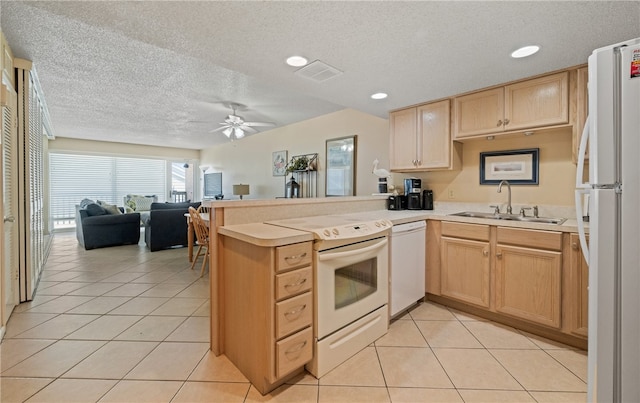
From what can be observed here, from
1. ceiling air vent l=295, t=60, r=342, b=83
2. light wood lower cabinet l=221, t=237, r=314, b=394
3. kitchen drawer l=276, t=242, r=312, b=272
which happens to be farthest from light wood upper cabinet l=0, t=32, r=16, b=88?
kitchen drawer l=276, t=242, r=312, b=272

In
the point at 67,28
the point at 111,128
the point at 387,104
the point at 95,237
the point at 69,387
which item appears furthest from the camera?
the point at 111,128

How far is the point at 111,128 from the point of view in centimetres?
586

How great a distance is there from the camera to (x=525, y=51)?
1900 millimetres

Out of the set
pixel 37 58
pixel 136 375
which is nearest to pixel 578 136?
pixel 136 375

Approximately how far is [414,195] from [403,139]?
A: 2.17ft

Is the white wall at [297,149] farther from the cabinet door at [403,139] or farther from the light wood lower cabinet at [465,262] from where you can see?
the light wood lower cabinet at [465,262]

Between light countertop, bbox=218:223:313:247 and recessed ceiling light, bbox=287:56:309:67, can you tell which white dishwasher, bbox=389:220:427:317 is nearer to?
light countertop, bbox=218:223:313:247

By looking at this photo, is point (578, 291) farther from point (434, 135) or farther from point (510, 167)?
point (434, 135)

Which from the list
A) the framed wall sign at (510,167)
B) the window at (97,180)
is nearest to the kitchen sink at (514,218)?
the framed wall sign at (510,167)

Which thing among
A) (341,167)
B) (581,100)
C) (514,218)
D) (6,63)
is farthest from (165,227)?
(581,100)

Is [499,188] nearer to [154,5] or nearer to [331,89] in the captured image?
[331,89]

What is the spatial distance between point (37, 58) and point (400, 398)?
414cm

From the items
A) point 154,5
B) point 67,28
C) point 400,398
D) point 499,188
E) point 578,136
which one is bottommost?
point 400,398

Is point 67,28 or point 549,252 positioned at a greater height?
point 67,28
